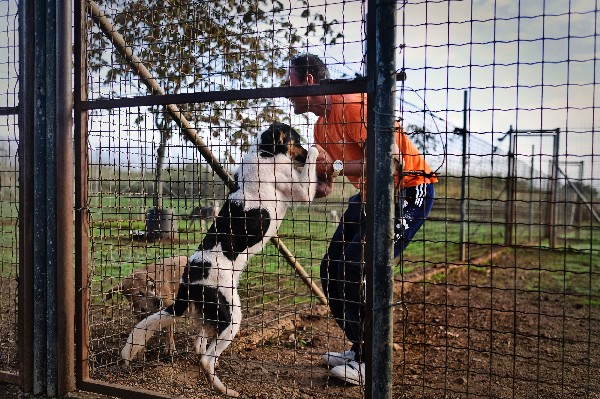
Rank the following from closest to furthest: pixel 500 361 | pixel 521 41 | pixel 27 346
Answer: pixel 521 41 → pixel 27 346 → pixel 500 361

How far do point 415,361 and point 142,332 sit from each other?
2155mm

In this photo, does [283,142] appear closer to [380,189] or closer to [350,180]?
[350,180]

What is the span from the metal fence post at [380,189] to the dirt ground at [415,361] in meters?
0.13

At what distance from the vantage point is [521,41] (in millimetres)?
2131

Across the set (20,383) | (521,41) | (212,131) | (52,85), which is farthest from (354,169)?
(20,383)

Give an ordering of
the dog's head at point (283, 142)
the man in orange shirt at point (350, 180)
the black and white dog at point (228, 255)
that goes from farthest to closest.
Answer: the dog's head at point (283, 142)
the black and white dog at point (228, 255)
the man in orange shirt at point (350, 180)

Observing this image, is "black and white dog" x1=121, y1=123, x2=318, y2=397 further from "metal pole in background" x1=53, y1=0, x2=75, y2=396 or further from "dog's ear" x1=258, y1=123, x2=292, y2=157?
"metal pole in background" x1=53, y1=0, x2=75, y2=396

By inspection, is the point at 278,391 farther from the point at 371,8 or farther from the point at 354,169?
the point at 371,8

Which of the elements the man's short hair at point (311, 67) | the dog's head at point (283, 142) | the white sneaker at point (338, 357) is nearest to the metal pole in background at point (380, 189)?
the man's short hair at point (311, 67)

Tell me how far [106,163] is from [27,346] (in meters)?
1.27

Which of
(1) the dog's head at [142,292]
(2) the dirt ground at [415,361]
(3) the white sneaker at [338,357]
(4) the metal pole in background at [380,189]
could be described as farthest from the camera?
(1) the dog's head at [142,292]

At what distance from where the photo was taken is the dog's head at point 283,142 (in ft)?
12.4

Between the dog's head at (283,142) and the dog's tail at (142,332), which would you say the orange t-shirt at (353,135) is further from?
the dog's tail at (142,332)

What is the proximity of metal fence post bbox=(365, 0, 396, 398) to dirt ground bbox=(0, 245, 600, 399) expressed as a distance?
13 centimetres
